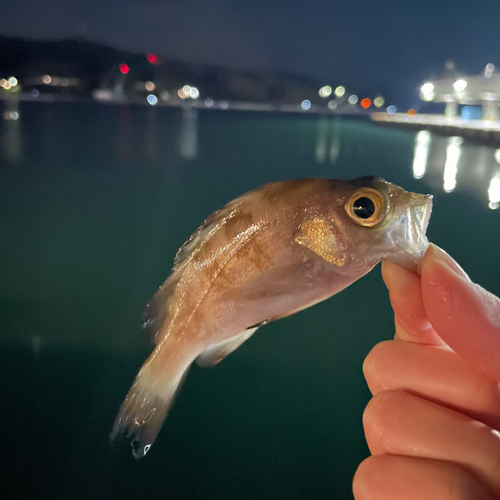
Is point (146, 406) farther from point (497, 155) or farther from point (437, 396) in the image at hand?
point (497, 155)

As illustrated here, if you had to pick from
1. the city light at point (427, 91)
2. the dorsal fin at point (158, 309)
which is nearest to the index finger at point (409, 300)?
the dorsal fin at point (158, 309)

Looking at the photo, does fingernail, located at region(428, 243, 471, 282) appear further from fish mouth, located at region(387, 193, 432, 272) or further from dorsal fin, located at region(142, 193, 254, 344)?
dorsal fin, located at region(142, 193, 254, 344)

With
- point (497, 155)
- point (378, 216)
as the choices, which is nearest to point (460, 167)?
point (497, 155)

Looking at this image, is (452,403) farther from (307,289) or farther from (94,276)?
(94,276)

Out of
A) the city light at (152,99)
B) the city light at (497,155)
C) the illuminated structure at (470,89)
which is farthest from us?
the city light at (152,99)

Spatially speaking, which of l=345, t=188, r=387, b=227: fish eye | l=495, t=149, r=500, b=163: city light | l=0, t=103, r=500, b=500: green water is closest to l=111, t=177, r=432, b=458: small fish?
l=345, t=188, r=387, b=227: fish eye

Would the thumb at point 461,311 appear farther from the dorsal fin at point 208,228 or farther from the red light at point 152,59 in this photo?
the red light at point 152,59

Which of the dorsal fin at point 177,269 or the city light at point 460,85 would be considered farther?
the city light at point 460,85
